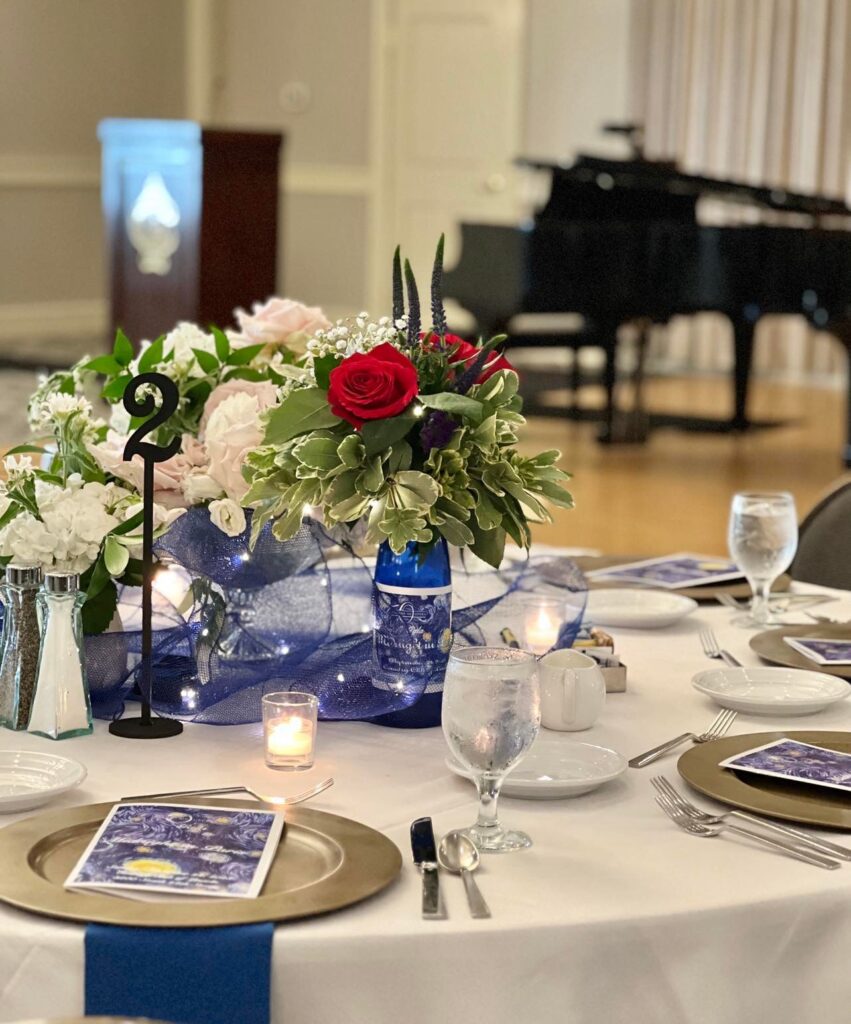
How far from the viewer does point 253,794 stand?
4.22 feet

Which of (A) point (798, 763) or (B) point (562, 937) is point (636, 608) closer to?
(A) point (798, 763)

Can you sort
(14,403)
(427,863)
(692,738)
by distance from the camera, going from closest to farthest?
(427,863) → (692,738) → (14,403)

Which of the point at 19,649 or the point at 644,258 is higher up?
the point at 644,258

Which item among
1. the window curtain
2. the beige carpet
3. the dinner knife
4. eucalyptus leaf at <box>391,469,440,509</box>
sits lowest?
the beige carpet

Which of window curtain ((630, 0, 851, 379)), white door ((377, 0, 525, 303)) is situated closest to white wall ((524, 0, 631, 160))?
window curtain ((630, 0, 851, 379))

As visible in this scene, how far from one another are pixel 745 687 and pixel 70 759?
0.70 metres

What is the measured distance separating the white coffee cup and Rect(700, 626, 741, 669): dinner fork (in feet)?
0.89

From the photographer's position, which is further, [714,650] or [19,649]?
[714,650]

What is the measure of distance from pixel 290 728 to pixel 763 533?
2.45 feet

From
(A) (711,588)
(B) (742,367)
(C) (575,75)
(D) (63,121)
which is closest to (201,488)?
(A) (711,588)

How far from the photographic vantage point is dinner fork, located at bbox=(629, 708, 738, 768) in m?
1.39

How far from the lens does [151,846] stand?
3.73 ft

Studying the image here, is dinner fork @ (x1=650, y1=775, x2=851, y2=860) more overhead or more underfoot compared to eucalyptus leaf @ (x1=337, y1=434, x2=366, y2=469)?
more underfoot

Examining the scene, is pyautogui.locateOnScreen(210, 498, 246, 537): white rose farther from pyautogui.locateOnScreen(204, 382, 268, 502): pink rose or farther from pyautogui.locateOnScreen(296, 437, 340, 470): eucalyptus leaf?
pyautogui.locateOnScreen(296, 437, 340, 470): eucalyptus leaf
